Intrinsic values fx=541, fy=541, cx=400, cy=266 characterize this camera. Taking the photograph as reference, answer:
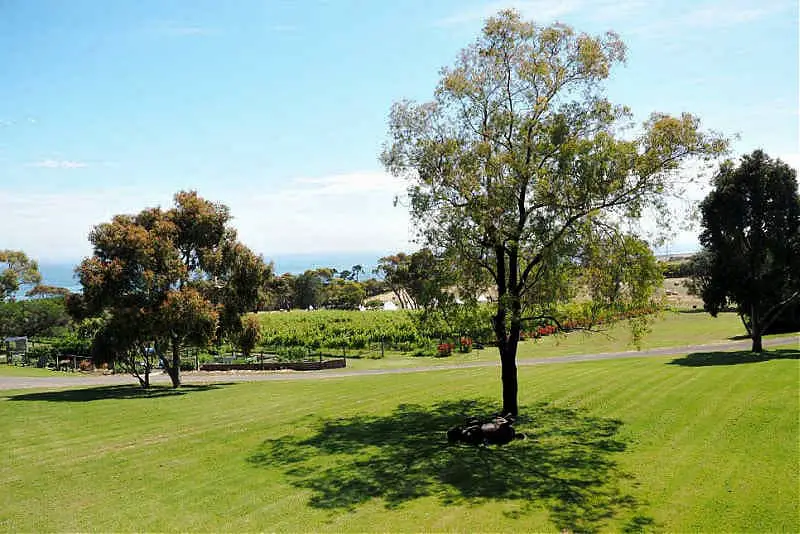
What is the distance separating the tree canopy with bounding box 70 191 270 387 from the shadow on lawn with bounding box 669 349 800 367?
24.3m

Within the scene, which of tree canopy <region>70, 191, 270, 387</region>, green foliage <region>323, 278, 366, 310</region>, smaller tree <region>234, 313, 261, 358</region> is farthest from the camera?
green foliage <region>323, 278, 366, 310</region>

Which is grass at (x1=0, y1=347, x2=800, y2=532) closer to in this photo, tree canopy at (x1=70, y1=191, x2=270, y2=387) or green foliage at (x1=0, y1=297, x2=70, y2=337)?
tree canopy at (x1=70, y1=191, x2=270, y2=387)

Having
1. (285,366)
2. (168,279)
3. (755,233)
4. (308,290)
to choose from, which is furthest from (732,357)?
(308,290)

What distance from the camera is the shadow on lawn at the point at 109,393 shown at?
2633cm

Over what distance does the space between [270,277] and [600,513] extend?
81.4ft

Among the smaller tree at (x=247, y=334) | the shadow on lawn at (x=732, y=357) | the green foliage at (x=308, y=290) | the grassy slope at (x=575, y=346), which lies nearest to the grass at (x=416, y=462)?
the shadow on lawn at (x=732, y=357)

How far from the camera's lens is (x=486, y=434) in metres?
15.7

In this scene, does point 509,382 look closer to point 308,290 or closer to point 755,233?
point 755,233

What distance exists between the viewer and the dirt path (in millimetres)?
34531

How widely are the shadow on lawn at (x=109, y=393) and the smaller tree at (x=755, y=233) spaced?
102 feet

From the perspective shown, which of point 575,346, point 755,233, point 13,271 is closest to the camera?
point 755,233

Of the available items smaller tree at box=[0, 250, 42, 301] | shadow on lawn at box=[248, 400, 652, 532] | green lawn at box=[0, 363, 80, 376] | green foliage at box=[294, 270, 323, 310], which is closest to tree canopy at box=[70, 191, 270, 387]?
shadow on lawn at box=[248, 400, 652, 532]

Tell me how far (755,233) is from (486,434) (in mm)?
26423

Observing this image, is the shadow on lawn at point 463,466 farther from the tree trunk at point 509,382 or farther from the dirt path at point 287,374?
the dirt path at point 287,374
